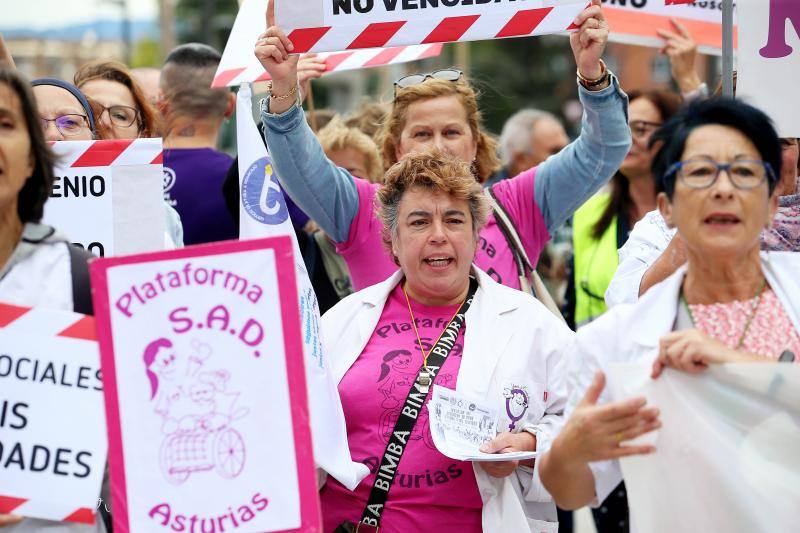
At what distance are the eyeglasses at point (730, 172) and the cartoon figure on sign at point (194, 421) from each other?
1.27 metres

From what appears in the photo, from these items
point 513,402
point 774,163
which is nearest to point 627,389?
point 774,163

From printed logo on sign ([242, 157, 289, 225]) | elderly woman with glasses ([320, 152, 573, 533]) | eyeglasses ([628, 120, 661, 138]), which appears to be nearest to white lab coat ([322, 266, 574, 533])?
elderly woman with glasses ([320, 152, 573, 533])

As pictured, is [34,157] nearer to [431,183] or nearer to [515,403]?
[431,183]

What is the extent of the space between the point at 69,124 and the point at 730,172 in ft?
8.43

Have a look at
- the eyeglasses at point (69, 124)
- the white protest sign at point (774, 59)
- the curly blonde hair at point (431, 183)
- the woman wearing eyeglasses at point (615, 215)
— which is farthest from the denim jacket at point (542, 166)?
the woman wearing eyeglasses at point (615, 215)

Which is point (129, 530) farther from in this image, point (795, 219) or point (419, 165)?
point (795, 219)

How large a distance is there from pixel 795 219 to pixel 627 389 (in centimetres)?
158

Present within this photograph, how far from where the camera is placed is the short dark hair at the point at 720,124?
3078mm

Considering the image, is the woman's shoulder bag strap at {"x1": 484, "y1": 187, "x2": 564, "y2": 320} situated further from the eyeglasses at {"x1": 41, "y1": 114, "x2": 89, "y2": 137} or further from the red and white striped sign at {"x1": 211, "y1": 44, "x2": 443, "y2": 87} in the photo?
the eyeglasses at {"x1": 41, "y1": 114, "x2": 89, "y2": 137}

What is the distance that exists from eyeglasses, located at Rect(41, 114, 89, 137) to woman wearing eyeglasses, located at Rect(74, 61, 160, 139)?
43cm

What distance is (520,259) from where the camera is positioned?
16.0 feet

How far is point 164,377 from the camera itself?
118 inches

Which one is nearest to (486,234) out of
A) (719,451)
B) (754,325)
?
(754,325)

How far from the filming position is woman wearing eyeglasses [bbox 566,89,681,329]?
626cm
